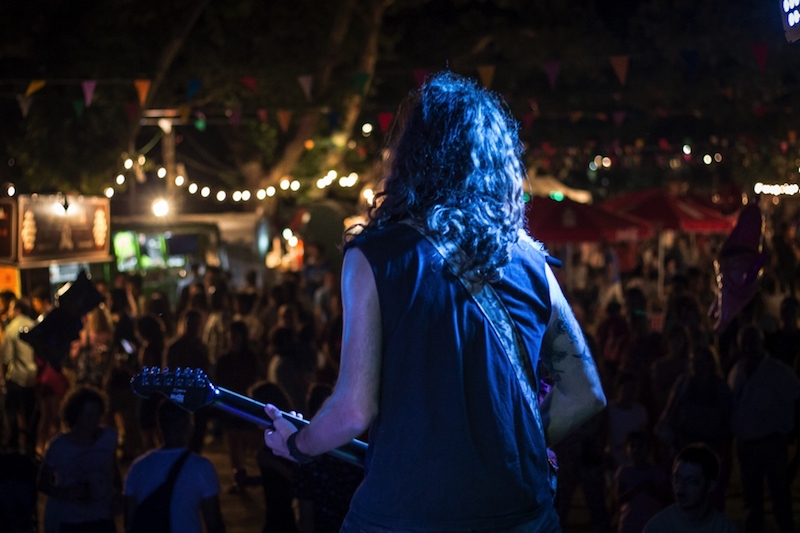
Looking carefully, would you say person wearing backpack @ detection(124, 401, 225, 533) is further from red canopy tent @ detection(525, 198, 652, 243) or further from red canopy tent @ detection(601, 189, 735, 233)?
red canopy tent @ detection(601, 189, 735, 233)

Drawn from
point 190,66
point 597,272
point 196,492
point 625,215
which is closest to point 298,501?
point 196,492

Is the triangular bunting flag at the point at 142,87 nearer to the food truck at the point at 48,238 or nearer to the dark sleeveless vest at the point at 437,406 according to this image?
the food truck at the point at 48,238

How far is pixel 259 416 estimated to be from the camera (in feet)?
8.43

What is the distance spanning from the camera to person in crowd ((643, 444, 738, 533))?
4.75 metres

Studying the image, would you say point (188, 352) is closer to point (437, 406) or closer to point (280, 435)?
point (280, 435)

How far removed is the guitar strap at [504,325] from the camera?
2119mm

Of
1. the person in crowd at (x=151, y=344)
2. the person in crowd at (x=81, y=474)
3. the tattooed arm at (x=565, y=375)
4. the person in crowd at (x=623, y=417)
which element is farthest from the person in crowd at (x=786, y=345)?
the tattooed arm at (x=565, y=375)

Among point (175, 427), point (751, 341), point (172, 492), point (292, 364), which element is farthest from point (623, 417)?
point (172, 492)

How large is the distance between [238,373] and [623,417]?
3.39 m

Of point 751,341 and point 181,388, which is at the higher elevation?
point 181,388

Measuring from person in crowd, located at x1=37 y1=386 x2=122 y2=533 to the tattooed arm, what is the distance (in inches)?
143

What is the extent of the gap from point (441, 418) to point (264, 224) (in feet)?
65.5

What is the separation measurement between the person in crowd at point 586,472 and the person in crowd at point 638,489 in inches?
15.7

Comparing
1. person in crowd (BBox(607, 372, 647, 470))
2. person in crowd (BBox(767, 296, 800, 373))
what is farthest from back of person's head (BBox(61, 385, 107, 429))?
person in crowd (BBox(767, 296, 800, 373))
